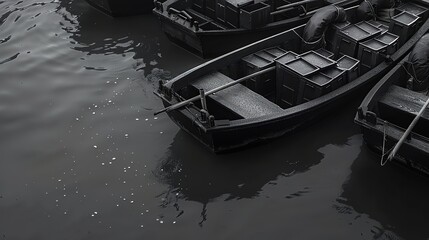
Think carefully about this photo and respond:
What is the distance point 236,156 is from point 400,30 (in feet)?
19.4

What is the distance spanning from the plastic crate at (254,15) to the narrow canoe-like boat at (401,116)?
4.27 metres

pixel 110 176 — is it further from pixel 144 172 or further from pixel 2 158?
pixel 2 158

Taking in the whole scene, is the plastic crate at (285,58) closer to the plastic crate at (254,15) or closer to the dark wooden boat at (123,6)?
the plastic crate at (254,15)

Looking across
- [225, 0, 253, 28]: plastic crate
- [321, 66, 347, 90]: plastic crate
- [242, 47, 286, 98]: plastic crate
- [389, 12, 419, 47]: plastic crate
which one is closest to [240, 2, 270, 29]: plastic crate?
[225, 0, 253, 28]: plastic crate

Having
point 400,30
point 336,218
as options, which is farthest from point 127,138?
point 400,30

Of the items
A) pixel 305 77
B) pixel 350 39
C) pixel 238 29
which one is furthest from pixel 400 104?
pixel 238 29

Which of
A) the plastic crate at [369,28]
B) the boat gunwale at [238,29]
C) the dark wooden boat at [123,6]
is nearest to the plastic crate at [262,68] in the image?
the boat gunwale at [238,29]

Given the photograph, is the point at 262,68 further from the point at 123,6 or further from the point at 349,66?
the point at 123,6

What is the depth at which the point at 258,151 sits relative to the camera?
11.4 metres

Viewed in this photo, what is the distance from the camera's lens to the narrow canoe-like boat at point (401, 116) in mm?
9609

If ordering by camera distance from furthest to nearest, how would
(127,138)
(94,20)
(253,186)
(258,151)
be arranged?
(94,20) < (127,138) < (258,151) < (253,186)

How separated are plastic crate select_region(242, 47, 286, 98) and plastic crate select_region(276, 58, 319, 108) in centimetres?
32

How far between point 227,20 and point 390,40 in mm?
4728

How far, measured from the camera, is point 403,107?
10.4 metres
